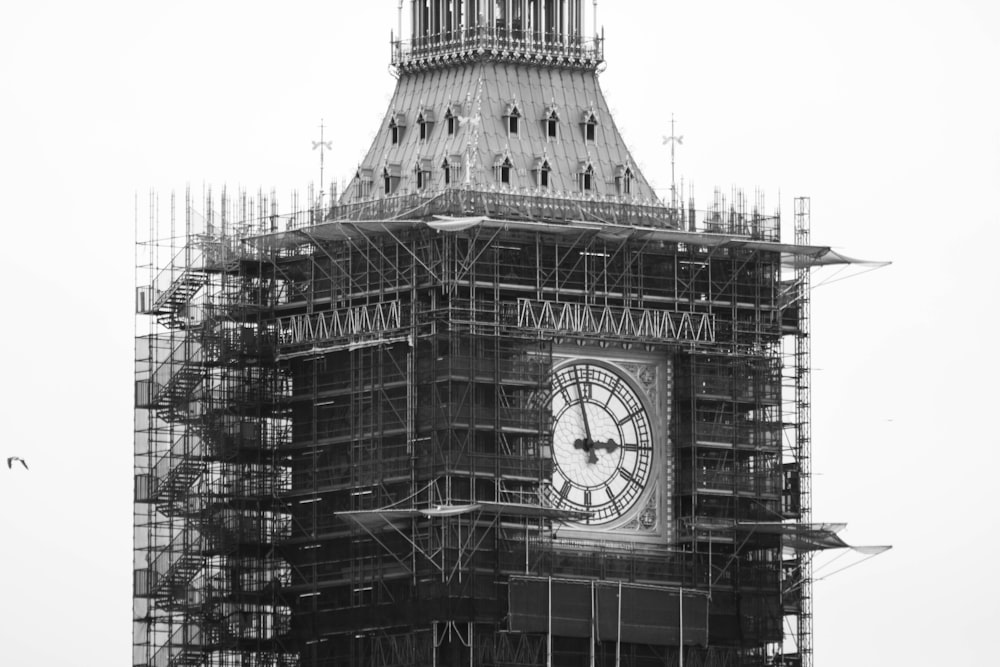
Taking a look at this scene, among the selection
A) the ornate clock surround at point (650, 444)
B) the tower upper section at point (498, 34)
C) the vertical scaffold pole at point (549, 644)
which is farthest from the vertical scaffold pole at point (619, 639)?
the tower upper section at point (498, 34)

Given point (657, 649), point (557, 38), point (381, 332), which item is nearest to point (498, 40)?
point (557, 38)

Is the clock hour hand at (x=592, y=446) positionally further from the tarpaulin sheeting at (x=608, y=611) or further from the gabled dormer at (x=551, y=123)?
the gabled dormer at (x=551, y=123)

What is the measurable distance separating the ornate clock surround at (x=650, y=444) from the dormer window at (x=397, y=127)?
32.3 ft

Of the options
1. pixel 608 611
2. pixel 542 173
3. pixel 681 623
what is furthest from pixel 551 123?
pixel 681 623

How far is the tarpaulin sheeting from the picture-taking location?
435ft

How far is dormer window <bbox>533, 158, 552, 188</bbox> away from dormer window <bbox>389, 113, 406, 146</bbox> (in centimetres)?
516

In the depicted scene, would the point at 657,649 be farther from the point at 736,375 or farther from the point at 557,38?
the point at 557,38

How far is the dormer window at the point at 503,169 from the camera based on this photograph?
137000 mm

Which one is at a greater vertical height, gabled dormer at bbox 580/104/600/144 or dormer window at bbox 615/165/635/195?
gabled dormer at bbox 580/104/600/144

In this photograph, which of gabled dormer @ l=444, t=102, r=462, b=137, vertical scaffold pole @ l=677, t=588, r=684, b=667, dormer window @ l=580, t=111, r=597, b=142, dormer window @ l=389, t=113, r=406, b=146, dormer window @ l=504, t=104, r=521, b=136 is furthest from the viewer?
dormer window @ l=389, t=113, r=406, b=146

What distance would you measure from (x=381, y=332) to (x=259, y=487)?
764 centimetres

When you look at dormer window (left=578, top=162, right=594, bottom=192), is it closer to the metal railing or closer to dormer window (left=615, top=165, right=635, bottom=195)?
dormer window (left=615, top=165, right=635, bottom=195)

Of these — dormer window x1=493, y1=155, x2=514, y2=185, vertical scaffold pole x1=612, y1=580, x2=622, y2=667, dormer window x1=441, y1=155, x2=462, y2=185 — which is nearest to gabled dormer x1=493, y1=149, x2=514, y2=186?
dormer window x1=493, y1=155, x2=514, y2=185

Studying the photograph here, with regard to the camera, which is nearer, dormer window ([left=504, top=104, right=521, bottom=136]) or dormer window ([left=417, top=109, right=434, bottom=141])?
dormer window ([left=504, top=104, right=521, bottom=136])
